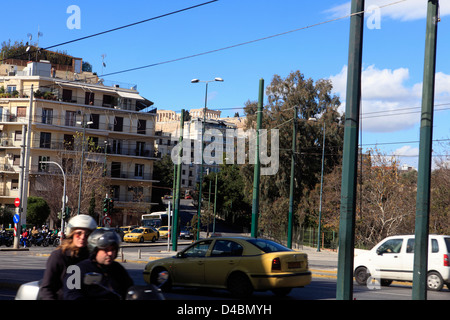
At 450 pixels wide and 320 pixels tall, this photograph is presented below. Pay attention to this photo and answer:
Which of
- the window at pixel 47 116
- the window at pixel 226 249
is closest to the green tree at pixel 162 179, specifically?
the window at pixel 47 116

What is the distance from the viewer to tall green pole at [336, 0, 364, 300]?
955cm

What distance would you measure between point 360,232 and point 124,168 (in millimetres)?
38597

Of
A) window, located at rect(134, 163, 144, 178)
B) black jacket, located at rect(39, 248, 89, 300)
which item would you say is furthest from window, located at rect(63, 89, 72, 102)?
black jacket, located at rect(39, 248, 89, 300)

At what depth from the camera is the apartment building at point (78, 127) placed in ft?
222

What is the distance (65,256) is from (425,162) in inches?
319

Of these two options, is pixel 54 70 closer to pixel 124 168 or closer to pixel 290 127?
pixel 124 168

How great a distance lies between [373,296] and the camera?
14.0m

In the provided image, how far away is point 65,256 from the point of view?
547 centimetres

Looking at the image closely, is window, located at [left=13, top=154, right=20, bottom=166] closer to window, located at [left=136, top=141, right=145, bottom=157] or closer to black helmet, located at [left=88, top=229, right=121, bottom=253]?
window, located at [left=136, top=141, right=145, bottom=157]

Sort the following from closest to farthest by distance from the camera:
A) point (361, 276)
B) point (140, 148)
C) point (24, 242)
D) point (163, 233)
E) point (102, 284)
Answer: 1. point (102, 284)
2. point (361, 276)
3. point (24, 242)
4. point (163, 233)
5. point (140, 148)

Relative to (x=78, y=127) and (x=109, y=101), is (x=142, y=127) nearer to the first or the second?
(x=109, y=101)

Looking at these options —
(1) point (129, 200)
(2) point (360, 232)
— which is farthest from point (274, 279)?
(1) point (129, 200)

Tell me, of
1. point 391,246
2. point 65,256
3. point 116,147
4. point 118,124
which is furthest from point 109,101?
point 65,256

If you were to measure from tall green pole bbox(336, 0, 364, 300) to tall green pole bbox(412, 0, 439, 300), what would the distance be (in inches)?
89.7
